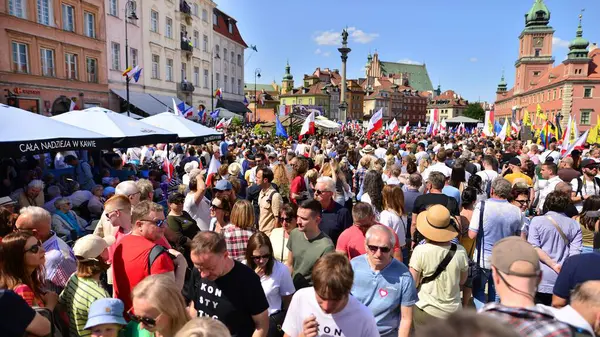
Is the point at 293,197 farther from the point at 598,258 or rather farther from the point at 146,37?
the point at 146,37

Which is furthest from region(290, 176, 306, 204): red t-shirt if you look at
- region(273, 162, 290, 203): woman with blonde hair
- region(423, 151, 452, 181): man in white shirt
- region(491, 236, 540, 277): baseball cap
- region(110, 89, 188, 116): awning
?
region(110, 89, 188, 116): awning

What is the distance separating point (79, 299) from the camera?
2.88 metres

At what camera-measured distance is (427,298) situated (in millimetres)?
3355

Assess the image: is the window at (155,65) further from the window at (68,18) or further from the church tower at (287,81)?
the church tower at (287,81)

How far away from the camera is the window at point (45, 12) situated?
2100 cm

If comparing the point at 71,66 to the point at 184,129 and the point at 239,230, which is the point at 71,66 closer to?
the point at 184,129

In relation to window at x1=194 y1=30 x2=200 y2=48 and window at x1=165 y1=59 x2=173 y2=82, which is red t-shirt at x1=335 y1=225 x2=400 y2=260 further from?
window at x1=194 y1=30 x2=200 y2=48

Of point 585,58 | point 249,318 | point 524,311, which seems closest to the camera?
point 524,311

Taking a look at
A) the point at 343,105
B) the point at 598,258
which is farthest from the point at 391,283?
the point at 343,105

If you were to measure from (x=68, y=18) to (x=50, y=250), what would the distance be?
2452 centimetres

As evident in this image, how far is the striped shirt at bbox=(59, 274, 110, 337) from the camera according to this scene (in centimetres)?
288

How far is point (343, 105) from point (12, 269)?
29357 millimetres

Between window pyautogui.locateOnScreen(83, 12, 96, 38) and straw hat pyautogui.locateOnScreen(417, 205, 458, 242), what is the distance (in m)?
26.6

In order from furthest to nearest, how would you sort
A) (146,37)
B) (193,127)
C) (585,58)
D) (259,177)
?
(585,58) < (146,37) < (193,127) < (259,177)
